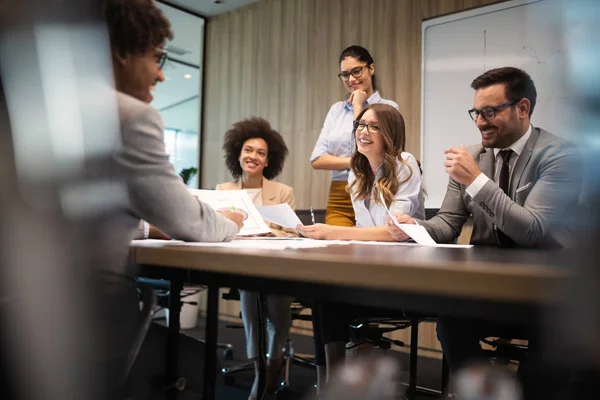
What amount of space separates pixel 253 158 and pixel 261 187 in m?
0.18

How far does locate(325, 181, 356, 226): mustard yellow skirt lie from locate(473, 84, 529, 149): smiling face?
832mm

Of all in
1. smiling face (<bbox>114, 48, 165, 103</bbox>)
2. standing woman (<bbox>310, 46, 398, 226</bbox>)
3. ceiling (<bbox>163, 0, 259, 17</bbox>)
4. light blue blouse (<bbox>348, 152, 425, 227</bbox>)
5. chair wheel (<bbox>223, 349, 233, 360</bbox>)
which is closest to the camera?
smiling face (<bbox>114, 48, 165, 103</bbox>)

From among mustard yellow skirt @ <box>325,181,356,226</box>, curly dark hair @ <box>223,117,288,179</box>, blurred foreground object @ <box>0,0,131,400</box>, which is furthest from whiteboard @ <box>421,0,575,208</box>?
blurred foreground object @ <box>0,0,131,400</box>

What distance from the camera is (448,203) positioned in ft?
5.82

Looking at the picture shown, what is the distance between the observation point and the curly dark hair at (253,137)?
3025 mm

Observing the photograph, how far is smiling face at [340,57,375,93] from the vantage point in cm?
299

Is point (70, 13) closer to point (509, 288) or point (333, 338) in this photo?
point (509, 288)

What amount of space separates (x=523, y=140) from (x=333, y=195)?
111cm

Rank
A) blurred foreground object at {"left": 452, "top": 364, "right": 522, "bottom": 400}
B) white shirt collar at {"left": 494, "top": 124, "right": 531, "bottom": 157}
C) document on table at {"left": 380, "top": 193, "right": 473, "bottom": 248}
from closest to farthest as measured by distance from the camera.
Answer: blurred foreground object at {"left": 452, "top": 364, "right": 522, "bottom": 400}
document on table at {"left": 380, "top": 193, "right": 473, "bottom": 248}
white shirt collar at {"left": 494, "top": 124, "right": 531, "bottom": 157}

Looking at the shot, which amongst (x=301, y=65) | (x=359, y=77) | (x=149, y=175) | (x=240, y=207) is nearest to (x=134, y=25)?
(x=149, y=175)

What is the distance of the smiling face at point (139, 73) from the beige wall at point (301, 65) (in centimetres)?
250

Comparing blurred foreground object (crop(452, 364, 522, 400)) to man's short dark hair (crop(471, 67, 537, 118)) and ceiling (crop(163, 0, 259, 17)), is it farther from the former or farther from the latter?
ceiling (crop(163, 0, 259, 17))

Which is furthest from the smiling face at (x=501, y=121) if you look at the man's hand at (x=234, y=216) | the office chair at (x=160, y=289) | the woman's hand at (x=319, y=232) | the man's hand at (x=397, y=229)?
the office chair at (x=160, y=289)

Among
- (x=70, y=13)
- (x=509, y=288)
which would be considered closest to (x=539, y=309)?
(x=509, y=288)
